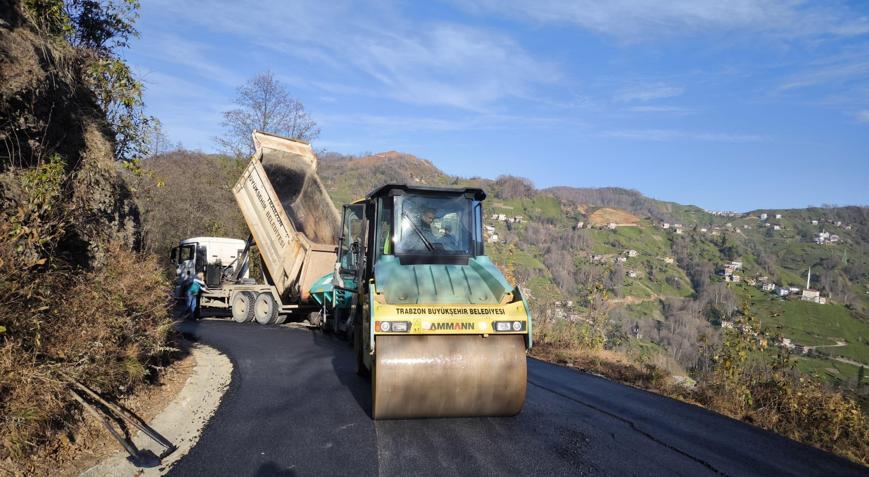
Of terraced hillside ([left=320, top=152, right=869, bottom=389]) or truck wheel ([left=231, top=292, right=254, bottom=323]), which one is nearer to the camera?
truck wheel ([left=231, top=292, right=254, bottom=323])

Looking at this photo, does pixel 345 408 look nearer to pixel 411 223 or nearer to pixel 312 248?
pixel 411 223

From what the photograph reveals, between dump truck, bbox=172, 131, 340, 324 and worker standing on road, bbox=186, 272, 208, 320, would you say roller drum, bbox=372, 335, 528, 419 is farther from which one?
worker standing on road, bbox=186, 272, 208, 320

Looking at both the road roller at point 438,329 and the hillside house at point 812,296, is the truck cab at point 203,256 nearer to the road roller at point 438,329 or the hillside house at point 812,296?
the road roller at point 438,329

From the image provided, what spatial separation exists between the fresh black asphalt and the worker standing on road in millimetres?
8043

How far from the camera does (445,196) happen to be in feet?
23.7

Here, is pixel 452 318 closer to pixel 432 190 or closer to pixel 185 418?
pixel 432 190

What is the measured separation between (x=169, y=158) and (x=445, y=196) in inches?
1337

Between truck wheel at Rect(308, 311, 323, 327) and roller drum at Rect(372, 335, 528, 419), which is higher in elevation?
roller drum at Rect(372, 335, 528, 419)

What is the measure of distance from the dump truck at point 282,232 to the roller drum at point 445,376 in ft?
26.2

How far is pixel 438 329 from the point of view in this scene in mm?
5516

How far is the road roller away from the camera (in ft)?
17.7

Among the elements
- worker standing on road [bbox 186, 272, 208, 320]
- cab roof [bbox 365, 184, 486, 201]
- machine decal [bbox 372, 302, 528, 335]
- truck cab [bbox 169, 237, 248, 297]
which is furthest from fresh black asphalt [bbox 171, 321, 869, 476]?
truck cab [bbox 169, 237, 248, 297]

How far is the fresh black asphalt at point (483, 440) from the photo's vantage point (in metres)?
4.60

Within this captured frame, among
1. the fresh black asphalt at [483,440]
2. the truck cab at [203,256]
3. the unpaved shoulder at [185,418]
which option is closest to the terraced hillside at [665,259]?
the fresh black asphalt at [483,440]
